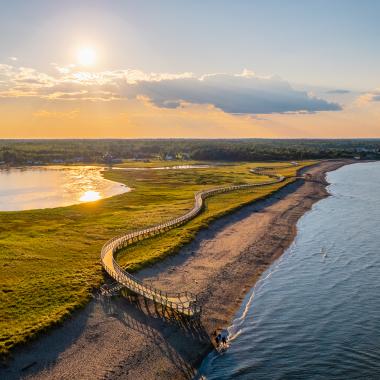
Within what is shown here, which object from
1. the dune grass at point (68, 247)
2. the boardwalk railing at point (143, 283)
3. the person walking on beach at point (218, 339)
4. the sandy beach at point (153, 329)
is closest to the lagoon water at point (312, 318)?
the person walking on beach at point (218, 339)

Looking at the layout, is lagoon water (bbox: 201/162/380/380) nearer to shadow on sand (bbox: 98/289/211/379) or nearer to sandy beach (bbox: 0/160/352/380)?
shadow on sand (bbox: 98/289/211/379)

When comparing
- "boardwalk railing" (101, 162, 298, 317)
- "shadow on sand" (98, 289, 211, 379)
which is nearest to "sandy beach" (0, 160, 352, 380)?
"shadow on sand" (98, 289, 211, 379)

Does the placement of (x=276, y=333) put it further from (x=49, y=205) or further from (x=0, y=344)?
(x=49, y=205)

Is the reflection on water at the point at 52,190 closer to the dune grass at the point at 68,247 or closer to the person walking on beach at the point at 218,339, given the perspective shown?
the dune grass at the point at 68,247

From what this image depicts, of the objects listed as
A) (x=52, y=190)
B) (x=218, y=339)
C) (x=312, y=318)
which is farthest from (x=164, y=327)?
(x=52, y=190)

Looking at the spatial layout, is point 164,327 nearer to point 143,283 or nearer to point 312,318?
point 143,283

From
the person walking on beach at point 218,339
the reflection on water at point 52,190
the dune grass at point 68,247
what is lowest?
the person walking on beach at point 218,339
